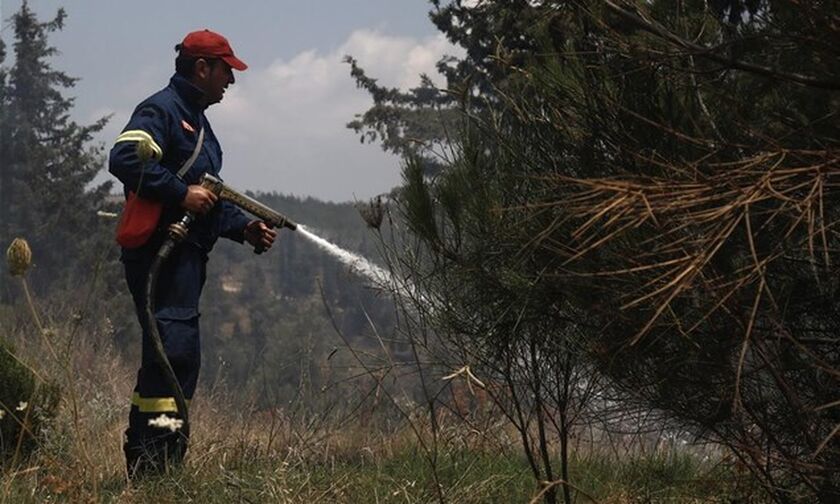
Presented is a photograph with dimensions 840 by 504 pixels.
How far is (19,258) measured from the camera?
11.3 ft

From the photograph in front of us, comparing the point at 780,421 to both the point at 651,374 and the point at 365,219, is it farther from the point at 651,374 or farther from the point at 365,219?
the point at 365,219

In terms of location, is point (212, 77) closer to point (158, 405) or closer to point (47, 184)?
point (158, 405)

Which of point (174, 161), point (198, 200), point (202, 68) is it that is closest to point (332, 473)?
point (198, 200)

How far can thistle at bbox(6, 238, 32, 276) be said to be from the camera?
3.44 metres

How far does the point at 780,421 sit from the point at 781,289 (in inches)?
18.2

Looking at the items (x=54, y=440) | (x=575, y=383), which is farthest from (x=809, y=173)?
(x=54, y=440)

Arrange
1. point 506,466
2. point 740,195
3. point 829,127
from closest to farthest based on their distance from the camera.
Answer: point 740,195
point 829,127
point 506,466

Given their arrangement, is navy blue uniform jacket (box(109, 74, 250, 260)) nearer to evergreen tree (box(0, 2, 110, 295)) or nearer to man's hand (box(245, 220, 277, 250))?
man's hand (box(245, 220, 277, 250))

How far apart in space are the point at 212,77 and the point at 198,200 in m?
0.62

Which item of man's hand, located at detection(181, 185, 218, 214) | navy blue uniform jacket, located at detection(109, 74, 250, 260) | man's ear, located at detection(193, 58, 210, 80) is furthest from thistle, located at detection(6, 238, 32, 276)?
man's ear, located at detection(193, 58, 210, 80)

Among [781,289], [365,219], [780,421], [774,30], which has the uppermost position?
[774,30]

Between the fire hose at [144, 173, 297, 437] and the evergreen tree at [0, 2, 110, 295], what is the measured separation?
1595 inches

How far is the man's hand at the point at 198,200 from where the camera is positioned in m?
4.96

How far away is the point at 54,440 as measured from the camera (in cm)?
568
